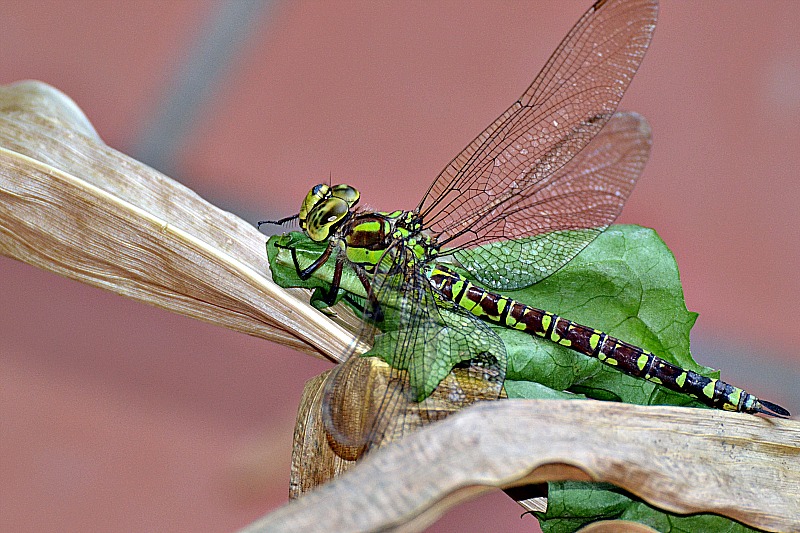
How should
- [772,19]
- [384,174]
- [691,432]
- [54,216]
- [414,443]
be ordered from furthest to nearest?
[772,19] → [384,174] → [54,216] → [691,432] → [414,443]

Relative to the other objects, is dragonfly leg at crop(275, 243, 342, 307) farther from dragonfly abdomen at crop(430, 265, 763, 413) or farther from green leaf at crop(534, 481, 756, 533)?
green leaf at crop(534, 481, 756, 533)

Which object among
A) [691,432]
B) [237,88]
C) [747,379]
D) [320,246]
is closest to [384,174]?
[237,88]

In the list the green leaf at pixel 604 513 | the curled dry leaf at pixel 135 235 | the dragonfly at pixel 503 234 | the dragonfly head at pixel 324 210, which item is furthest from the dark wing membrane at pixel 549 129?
the green leaf at pixel 604 513

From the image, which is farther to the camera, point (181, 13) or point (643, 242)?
point (181, 13)

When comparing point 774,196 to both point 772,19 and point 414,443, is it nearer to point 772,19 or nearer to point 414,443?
point 772,19

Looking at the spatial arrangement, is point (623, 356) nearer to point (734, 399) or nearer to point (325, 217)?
point (734, 399)

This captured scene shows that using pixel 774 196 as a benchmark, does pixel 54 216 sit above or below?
below

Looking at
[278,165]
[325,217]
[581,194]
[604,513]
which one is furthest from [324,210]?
[278,165]

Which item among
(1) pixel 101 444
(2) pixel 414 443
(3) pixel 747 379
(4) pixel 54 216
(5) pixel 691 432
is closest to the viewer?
(2) pixel 414 443
